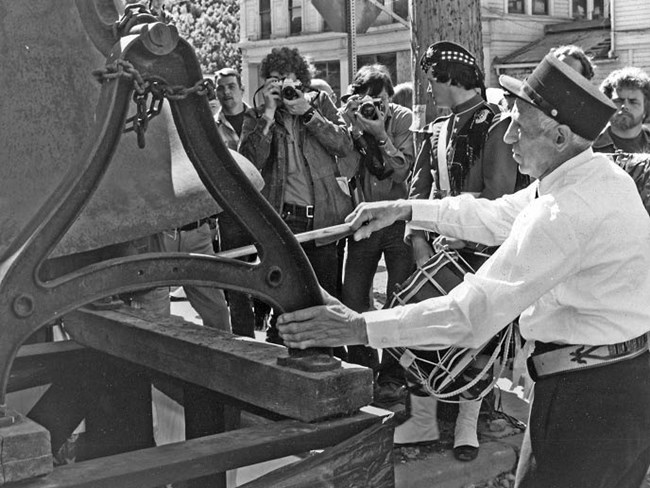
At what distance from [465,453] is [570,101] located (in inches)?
97.1

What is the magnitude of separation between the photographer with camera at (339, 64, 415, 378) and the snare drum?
Result: 2.43 meters

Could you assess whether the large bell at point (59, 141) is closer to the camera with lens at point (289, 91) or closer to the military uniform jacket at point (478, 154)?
the military uniform jacket at point (478, 154)

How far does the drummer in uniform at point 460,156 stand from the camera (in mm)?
4883

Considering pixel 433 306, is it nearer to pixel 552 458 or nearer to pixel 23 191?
pixel 552 458

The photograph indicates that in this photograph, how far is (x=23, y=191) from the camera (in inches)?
91.7

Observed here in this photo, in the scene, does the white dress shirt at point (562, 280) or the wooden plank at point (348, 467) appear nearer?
the wooden plank at point (348, 467)

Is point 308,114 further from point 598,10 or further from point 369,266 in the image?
point 598,10

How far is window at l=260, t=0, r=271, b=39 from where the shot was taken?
32344 millimetres

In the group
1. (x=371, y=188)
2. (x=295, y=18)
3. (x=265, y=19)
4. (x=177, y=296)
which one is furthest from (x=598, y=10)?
(x=371, y=188)

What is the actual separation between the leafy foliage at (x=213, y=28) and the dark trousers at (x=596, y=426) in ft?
109

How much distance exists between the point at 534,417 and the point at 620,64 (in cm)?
2367

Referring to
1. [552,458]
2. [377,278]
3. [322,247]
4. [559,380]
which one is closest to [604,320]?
[559,380]

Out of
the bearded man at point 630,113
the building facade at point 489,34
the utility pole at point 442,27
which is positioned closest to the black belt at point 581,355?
the bearded man at point 630,113

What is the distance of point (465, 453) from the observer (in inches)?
191
